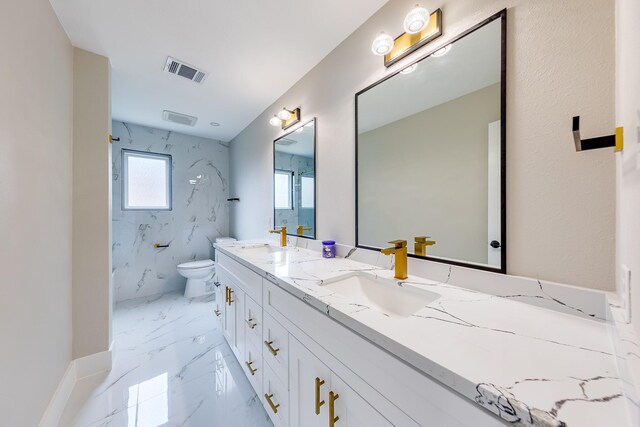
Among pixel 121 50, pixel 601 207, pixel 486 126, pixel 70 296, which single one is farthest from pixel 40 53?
pixel 601 207

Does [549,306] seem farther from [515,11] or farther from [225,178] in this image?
[225,178]

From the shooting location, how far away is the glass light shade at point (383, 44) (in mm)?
1169

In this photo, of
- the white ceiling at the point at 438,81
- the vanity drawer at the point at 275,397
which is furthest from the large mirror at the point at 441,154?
the vanity drawer at the point at 275,397

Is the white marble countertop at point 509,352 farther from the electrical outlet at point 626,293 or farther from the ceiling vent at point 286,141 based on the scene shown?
the ceiling vent at point 286,141

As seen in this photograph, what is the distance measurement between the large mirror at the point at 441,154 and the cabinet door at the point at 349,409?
0.65m

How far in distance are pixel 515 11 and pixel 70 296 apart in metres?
2.91

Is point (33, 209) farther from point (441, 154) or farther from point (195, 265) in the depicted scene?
point (195, 265)

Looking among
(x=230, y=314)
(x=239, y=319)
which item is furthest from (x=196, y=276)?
(x=239, y=319)

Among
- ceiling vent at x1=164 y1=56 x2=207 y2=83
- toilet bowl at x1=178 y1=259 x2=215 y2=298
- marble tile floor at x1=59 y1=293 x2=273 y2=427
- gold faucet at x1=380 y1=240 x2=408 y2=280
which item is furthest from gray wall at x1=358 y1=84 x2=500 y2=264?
toilet bowl at x1=178 y1=259 x2=215 y2=298

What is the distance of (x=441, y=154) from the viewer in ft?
3.52

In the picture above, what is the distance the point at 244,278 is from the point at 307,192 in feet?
2.72

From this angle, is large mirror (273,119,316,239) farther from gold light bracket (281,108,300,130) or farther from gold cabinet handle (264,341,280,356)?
gold cabinet handle (264,341,280,356)

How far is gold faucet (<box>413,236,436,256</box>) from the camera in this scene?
1073 millimetres

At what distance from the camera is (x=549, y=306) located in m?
0.73
